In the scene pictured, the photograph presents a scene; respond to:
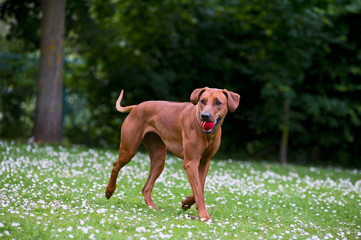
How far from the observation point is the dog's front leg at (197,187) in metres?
5.52

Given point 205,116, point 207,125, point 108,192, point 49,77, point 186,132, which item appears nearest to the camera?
point 205,116

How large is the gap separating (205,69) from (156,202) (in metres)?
8.95

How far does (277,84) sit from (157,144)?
7249 mm

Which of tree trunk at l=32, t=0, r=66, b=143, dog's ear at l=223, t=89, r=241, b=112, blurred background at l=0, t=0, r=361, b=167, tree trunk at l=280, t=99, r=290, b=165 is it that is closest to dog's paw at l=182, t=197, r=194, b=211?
dog's ear at l=223, t=89, r=241, b=112

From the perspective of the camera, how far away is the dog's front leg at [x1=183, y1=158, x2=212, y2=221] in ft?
18.1

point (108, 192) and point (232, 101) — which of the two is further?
point (108, 192)

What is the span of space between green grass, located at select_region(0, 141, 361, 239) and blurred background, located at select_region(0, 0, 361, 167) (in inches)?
158

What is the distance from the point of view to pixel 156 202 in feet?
22.2

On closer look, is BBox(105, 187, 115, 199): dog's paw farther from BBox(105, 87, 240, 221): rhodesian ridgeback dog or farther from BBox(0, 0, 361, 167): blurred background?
BBox(0, 0, 361, 167): blurred background

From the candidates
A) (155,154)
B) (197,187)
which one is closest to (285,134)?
(155,154)

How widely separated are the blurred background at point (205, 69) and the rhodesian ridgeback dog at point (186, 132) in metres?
7.49

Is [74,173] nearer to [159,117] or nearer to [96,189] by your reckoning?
[96,189]

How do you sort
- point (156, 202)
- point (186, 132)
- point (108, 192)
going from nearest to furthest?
point (186, 132)
point (108, 192)
point (156, 202)

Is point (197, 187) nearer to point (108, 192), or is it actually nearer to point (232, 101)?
point (232, 101)
